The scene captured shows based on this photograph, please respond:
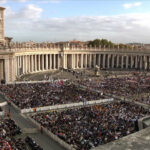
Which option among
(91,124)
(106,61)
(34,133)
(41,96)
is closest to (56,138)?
(34,133)

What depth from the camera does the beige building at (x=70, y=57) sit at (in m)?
78.8

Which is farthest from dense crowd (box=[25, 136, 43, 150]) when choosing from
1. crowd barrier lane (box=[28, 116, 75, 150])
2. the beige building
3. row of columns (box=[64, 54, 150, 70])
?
row of columns (box=[64, 54, 150, 70])

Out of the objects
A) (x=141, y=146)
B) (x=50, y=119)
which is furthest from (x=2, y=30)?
(x=141, y=146)

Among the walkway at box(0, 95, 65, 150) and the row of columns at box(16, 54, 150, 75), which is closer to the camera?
the walkway at box(0, 95, 65, 150)

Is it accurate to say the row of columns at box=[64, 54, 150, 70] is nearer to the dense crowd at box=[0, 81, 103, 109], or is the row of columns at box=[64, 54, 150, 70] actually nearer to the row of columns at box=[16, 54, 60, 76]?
the row of columns at box=[16, 54, 60, 76]

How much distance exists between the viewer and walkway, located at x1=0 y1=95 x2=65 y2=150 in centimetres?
2250

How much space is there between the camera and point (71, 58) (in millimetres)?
96750

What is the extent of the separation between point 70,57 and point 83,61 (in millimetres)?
8928

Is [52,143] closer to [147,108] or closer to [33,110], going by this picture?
[33,110]

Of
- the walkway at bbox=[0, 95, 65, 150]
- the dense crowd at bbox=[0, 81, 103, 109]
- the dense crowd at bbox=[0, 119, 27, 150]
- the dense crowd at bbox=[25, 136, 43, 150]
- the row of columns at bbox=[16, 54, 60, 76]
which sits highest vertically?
the row of columns at bbox=[16, 54, 60, 76]

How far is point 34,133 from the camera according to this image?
83.5 feet

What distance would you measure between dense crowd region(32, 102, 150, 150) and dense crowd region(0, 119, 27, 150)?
138 inches

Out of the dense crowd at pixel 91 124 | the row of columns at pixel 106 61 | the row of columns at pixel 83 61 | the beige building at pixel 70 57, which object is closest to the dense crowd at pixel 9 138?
the dense crowd at pixel 91 124

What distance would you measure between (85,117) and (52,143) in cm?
682
